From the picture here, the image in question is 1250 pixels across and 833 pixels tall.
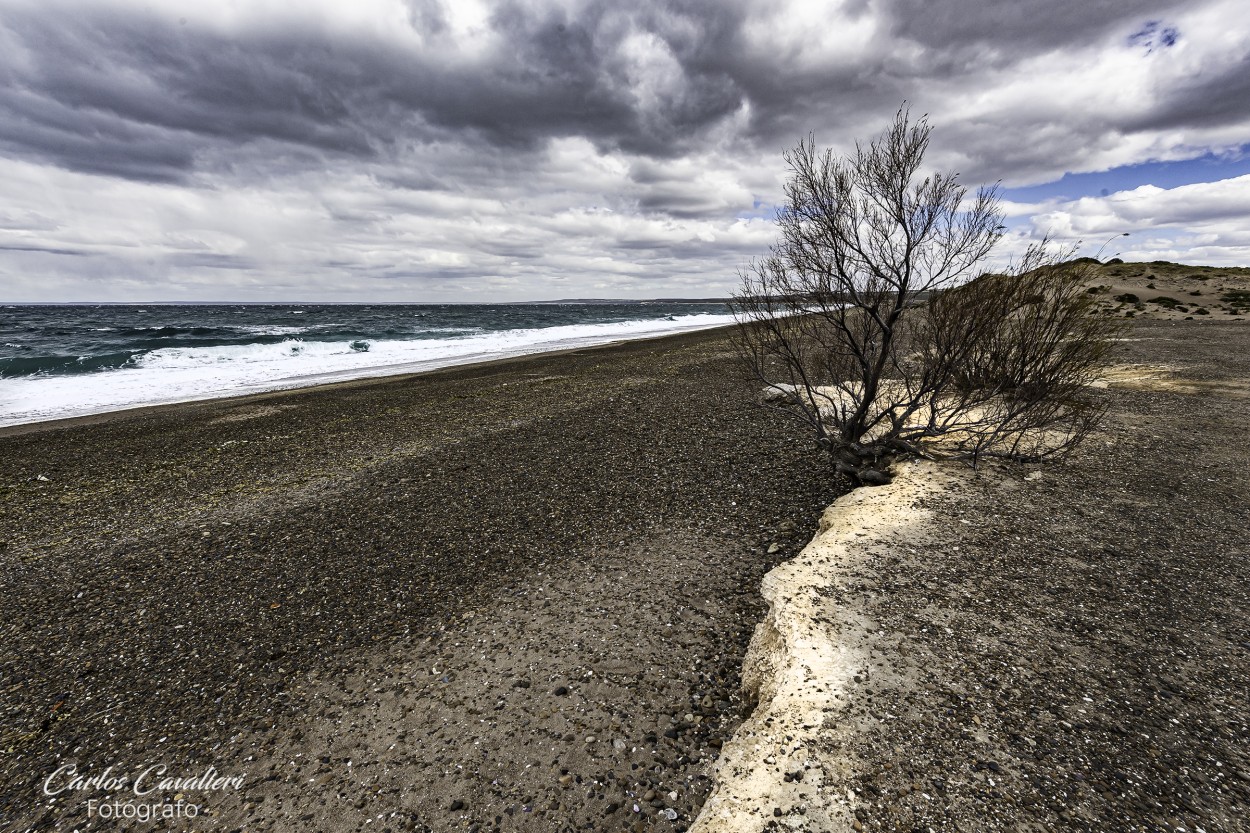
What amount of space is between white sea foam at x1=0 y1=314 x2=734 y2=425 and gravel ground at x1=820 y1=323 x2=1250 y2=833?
76.5 ft

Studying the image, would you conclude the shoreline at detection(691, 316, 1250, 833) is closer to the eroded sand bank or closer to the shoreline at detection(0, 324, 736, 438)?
the eroded sand bank

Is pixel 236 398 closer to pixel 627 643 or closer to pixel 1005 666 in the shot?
pixel 627 643

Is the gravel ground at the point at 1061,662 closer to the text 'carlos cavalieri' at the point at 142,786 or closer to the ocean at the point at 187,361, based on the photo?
the text 'carlos cavalieri' at the point at 142,786

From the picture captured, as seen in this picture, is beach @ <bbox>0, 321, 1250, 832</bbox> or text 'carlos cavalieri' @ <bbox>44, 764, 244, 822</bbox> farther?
text 'carlos cavalieri' @ <bbox>44, 764, 244, 822</bbox>

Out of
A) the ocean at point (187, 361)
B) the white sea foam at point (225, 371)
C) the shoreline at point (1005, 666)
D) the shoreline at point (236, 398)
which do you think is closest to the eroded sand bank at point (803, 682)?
the shoreline at point (1005, 666)

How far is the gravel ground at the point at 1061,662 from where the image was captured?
9.32ft

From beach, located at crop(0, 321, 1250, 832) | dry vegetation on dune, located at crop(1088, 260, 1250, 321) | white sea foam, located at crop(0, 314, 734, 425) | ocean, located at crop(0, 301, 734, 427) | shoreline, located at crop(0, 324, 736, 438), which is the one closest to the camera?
beach, located at crop(0, 321, 1250, 832)

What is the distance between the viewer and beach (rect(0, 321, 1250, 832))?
3.13m

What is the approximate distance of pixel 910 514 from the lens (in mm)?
6223

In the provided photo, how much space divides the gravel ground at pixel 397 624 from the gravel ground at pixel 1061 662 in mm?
1168

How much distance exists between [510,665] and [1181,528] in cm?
730

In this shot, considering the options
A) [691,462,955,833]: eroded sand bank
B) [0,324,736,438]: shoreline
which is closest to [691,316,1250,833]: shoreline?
[691,462,955,833]: eroded sand bank

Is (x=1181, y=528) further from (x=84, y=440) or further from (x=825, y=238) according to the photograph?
(x=84, y=440)

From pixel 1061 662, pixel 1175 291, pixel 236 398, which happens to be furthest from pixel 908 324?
pixel 1175 291
